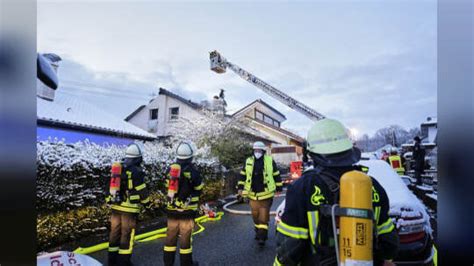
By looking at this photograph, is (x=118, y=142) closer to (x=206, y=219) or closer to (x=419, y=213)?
(x=206, y=219)

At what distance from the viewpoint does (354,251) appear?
1321 mm

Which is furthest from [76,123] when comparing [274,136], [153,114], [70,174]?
[274,136]

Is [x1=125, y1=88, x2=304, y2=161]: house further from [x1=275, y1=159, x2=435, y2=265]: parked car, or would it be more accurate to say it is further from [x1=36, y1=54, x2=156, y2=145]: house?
[x1=275, y1=159, x2=435, y2=265]: parked car

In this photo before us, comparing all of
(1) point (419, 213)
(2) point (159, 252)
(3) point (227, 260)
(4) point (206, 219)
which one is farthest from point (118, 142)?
(1) point (419, 213)

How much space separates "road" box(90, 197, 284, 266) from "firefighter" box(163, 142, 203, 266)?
2.18ft

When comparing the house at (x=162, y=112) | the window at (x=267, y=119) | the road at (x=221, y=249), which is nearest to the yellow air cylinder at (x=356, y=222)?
the road at (x=221, y=249)

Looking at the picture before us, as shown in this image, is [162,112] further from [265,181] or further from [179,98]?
[265,181]

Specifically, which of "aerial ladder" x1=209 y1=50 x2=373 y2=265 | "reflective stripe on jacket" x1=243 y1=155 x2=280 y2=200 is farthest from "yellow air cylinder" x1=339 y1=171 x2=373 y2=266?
"reflective stripe on jacket" x1=243 y1=155 x2=280 y2=200

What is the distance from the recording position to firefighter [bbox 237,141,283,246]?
5.46 metres

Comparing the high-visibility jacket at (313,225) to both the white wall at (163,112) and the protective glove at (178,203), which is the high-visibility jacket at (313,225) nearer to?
the protective glove at (178,203)

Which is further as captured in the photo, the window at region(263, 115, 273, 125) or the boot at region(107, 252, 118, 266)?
the window at region(263, 115, 273, 125)

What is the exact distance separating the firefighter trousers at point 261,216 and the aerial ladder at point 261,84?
14265 millimetres

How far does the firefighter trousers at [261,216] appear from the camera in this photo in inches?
211
